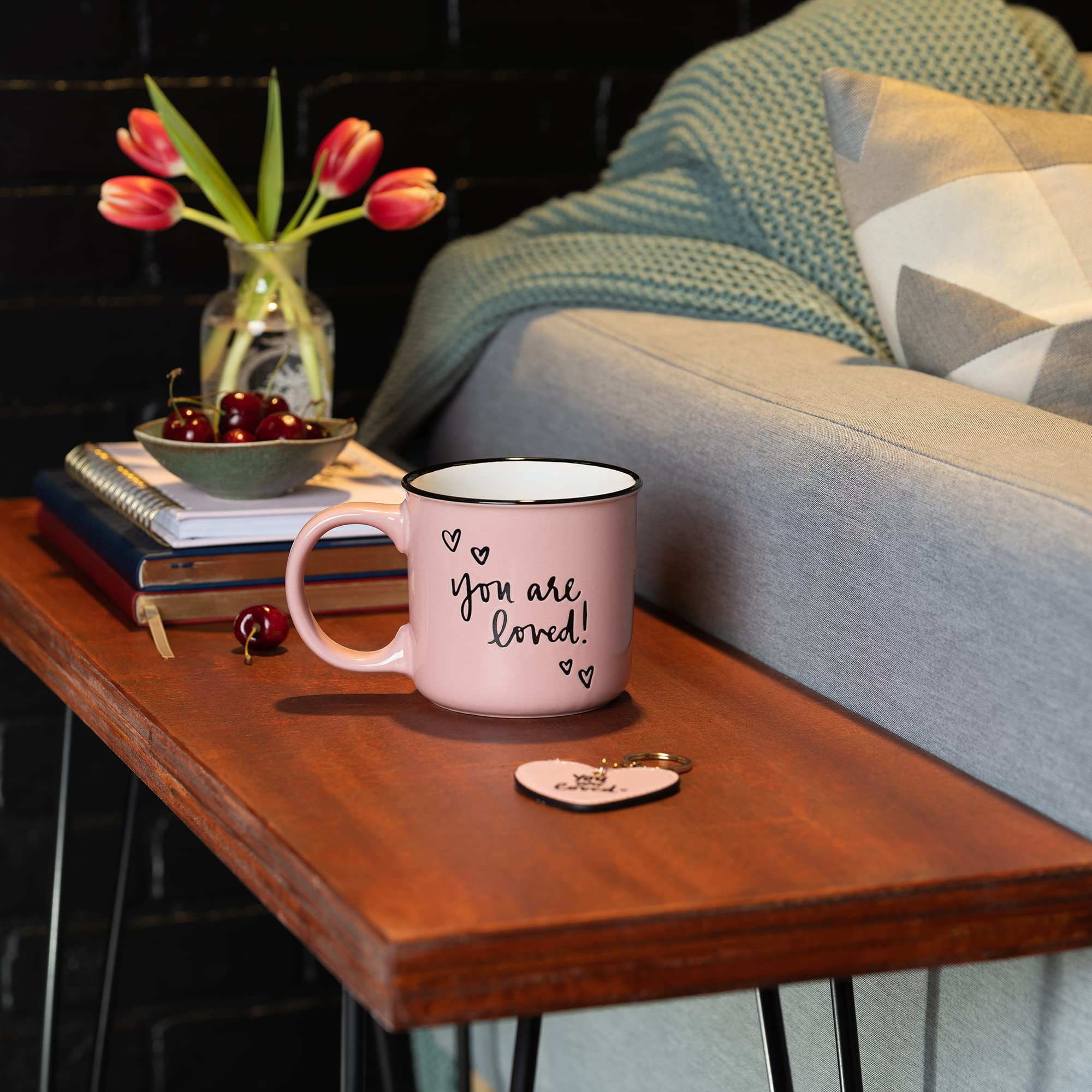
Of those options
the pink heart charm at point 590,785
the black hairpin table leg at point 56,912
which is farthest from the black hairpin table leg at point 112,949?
the pink heart charm at point 590,785

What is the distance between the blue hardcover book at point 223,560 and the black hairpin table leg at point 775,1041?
0.34 meters

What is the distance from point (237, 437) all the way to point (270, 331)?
241 mm

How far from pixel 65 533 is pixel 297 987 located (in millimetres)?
736

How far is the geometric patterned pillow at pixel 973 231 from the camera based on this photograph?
884 mm

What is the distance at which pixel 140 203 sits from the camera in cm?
107

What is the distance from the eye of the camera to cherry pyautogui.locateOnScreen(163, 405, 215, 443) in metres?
0.88

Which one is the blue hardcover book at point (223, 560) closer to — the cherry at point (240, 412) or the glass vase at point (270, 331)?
the cherry at point (240, 412)

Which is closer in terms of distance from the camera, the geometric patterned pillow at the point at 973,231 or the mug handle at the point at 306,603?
the mug handle at the point at 306,603

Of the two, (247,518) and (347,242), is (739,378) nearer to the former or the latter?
(247,518)

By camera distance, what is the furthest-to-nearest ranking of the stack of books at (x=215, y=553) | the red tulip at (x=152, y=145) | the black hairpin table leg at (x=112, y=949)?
the black hairpin table leg at (x=112, y=949) < the red tulip at (x=152, y=145) < the stack of books at (x=215, y=553)

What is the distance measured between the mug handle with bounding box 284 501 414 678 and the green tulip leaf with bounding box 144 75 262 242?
45 centimetres

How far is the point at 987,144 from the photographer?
0.95 m

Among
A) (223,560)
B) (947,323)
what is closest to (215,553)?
(223,560)

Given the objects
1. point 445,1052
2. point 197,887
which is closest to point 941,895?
point 445,1052
